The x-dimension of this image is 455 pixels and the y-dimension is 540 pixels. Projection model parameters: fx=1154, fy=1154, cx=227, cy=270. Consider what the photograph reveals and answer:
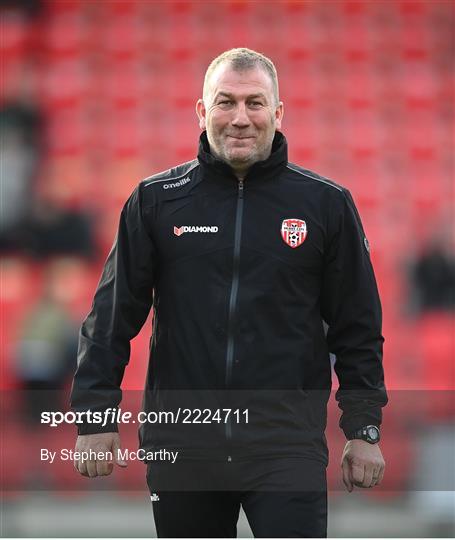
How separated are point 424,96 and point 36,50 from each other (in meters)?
3.40

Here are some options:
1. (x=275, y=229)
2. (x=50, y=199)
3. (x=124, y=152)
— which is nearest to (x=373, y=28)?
(x=124, y=152)

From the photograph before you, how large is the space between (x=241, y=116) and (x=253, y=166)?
0.14m

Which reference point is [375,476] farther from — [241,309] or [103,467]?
[103,467]

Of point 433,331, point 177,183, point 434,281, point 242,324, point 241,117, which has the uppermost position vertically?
point 434,281

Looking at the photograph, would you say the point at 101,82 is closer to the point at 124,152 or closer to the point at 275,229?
the point at 124,152

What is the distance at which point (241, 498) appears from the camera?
→ 125 inches

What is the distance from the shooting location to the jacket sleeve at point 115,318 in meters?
3.19

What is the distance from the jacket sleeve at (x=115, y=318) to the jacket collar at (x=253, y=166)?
0.71 feet

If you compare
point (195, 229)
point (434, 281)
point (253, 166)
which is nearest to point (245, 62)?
point (253, 166)

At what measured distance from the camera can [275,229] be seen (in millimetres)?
3238

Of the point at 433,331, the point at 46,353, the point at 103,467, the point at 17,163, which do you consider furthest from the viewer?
the point at 17,163

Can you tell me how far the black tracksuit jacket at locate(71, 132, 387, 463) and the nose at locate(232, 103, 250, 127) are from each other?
122 millimetres

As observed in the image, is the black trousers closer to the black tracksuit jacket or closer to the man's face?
the black tracksuit jacket

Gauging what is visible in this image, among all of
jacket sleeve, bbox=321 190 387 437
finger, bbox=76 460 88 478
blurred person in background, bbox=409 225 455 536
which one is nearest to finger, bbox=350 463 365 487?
jacket sleeve, bbox=321 190 387 437
